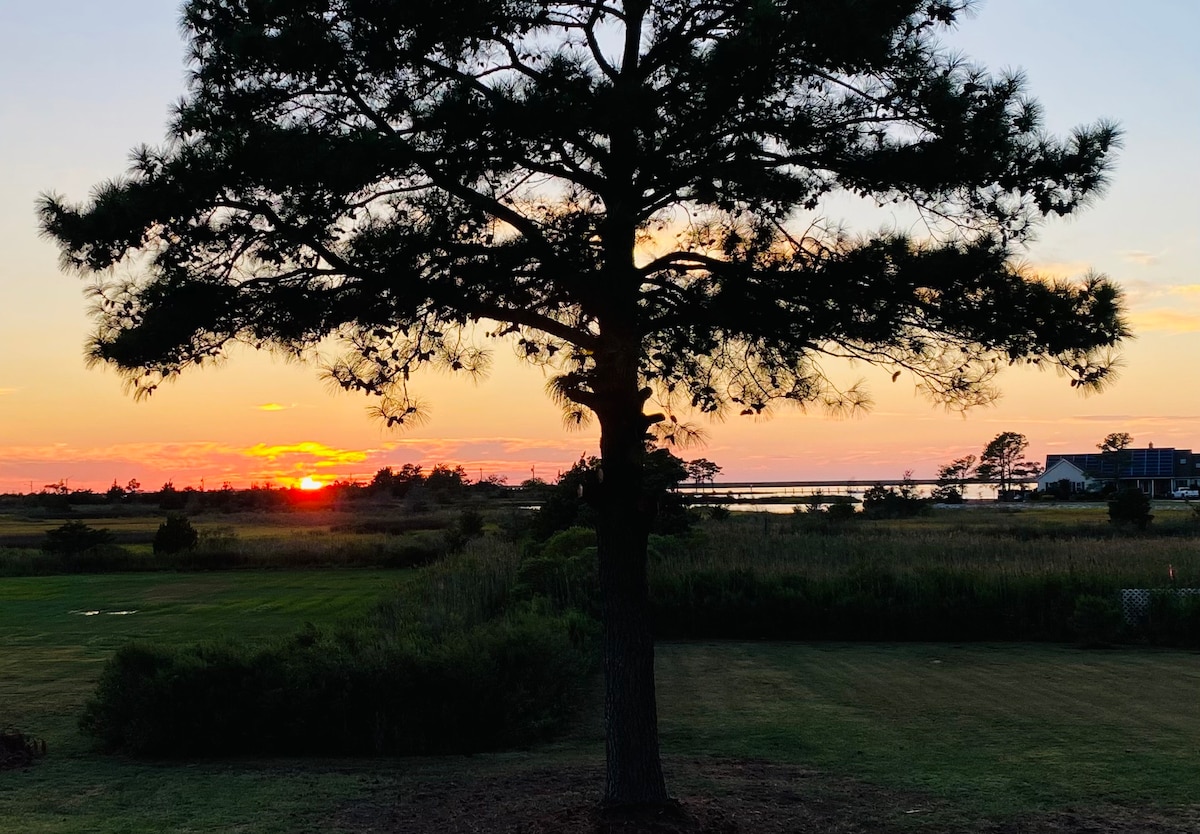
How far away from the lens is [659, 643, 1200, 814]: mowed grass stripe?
8438mm

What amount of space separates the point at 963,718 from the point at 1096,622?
26.0 feet

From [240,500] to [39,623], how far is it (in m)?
103

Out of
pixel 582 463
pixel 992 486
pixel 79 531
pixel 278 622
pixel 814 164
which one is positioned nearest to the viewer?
pixel 814 164

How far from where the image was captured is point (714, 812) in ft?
24.0

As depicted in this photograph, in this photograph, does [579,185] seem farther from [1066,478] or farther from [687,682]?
[1066,478]

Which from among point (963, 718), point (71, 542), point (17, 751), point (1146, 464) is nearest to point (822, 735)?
point (963, 718)

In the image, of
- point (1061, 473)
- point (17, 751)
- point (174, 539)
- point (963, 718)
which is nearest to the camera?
point (17, 751)

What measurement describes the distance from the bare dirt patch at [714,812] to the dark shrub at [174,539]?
35701mm

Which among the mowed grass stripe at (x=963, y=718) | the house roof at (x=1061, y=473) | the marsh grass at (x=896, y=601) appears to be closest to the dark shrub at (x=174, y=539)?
the marsh grass at (x=896, y=601)

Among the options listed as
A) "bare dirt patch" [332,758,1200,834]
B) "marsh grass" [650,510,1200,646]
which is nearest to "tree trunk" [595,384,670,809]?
"bare dirt patch" [332,758,1200,834]

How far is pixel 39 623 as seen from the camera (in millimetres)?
22172

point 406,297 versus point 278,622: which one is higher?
point 406,297

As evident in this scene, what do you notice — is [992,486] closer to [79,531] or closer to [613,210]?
[79,531]

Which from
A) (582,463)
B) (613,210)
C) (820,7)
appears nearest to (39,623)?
(582,463)
